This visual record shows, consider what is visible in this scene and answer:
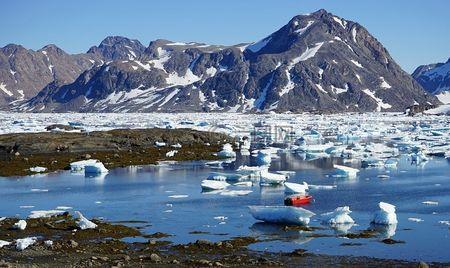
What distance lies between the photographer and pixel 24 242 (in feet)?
60.1

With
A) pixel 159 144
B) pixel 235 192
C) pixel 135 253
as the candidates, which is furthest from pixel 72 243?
pixel 159 144

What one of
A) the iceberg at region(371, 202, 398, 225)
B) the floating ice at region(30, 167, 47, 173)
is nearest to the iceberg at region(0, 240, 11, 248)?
the iceberg at region(371, 202, 398, 225)

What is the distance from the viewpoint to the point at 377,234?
19.6 metres

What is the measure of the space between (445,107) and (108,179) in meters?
131

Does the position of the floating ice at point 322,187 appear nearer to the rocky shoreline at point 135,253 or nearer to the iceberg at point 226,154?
the rocky shoreline at point 135,253

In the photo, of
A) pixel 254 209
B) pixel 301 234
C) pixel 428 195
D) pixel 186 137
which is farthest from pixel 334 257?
pixel 186 137

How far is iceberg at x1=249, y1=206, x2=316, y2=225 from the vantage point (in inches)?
811

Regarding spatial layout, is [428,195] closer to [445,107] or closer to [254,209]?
[254,209]

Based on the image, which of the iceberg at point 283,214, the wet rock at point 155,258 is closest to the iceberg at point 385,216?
the iceberg at point 283,214

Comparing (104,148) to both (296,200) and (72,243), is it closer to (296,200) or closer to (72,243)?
(296,200)

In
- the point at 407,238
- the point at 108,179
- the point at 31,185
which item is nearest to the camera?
the point at 407,238

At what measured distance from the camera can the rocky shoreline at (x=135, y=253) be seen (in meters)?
16.2

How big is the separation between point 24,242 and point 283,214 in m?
7.71

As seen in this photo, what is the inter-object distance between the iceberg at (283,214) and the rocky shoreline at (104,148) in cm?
2000
